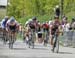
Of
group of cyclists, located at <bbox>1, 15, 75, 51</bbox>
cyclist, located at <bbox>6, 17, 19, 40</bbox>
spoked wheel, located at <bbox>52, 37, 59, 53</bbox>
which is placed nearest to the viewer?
group of cyclists, located at <bbox>1, 15, 75, 51</bbox>

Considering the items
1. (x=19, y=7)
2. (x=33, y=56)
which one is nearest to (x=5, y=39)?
(x=33, y=56)

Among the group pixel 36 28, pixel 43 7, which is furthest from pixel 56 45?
pixel 43 7

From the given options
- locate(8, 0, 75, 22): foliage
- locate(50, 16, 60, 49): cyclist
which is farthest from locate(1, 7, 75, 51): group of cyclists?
locate(8, 0, 75, 22): foliage

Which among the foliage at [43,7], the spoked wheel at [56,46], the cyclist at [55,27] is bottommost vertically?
the foliage at [43,7]

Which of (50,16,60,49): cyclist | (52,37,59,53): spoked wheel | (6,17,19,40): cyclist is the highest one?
(50,16,60,49): cyclist

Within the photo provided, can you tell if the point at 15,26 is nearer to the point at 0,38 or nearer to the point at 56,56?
the point at 56,56

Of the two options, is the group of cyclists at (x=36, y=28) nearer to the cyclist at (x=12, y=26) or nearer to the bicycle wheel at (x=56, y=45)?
the cyclist at (x=12, y=26)

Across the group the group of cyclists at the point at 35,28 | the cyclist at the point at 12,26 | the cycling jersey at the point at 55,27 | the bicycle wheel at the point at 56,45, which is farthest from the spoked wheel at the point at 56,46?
the cyclist at the point at 12,26

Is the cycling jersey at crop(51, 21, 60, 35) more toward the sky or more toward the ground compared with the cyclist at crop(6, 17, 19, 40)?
more toward the sky

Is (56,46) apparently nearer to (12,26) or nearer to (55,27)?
(55,27)

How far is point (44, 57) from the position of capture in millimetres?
19266

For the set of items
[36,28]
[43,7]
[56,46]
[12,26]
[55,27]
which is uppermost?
[55,27]

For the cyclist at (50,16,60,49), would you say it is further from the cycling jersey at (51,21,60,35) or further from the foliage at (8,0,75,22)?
the foliage at (8,0,75,22)

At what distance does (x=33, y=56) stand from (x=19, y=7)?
4580 cm
